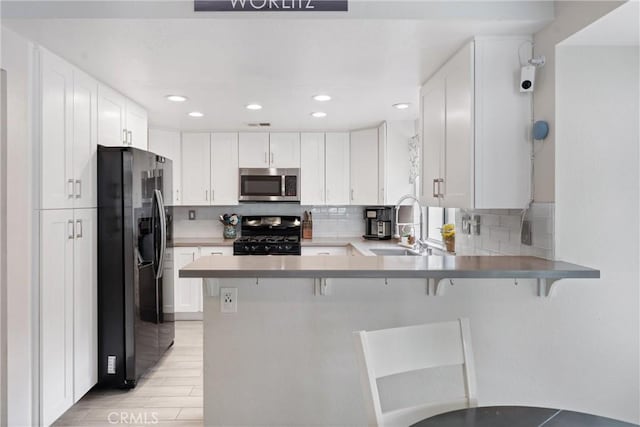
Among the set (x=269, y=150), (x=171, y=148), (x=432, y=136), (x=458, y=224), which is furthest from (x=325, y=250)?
(x=432, y=136)

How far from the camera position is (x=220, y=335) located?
199 cm

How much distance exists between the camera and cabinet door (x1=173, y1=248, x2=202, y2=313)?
178 inches

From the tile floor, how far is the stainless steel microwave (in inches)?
75.3

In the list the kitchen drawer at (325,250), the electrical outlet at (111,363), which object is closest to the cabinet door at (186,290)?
the kitchen drawer at (325,250)

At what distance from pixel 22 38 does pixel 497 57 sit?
7.79 ft

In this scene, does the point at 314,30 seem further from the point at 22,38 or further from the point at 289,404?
the point at 289,404

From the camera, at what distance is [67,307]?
242 centimetres

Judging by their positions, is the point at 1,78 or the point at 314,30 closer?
the point at 314,30

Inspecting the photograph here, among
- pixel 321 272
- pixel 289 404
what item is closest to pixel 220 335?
pixel 289 404

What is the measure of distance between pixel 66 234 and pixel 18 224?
31 centimetres

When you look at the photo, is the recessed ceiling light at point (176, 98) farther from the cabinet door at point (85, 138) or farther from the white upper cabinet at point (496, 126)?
the white upper cabinet at point (496, 126)

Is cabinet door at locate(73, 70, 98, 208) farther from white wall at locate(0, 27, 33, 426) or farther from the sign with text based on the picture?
the sign with text

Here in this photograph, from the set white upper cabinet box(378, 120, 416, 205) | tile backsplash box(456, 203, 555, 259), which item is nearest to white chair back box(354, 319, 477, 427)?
tile backsplash box(456, 203, 555, 259)

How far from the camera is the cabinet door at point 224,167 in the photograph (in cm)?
473
